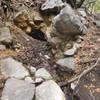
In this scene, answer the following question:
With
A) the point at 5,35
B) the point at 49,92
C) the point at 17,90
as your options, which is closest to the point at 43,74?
the point at 49,92

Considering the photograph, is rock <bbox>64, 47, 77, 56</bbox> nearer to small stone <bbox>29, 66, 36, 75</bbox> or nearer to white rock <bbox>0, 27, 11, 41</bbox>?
small stone <bbox>29, 66, 36, 75</bbox>

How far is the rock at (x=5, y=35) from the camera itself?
414 centimetres

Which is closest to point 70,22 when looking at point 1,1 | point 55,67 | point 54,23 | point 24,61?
point 54,23

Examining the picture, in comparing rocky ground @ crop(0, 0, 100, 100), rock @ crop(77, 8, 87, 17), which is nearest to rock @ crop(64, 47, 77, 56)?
rocky ground @ crop(0, 0, 100, 100)

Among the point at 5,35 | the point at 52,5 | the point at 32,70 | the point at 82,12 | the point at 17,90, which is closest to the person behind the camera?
the point at 17,90

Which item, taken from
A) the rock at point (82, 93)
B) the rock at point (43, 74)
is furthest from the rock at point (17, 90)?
Answer: the rock at point (82, 93)

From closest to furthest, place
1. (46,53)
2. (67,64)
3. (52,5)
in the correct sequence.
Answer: (67,64) < (46,53) < (52,5)

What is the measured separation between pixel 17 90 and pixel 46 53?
4.68ft

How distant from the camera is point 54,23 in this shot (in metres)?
4.52

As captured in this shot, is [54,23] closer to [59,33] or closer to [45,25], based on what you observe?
[59,33]

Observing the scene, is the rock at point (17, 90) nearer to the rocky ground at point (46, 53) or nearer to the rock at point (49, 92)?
the rocky ground at point (46, 53)

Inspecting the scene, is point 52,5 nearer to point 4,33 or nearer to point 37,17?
point 37,17

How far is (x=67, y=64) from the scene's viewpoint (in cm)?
398

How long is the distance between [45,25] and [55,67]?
1.61m
